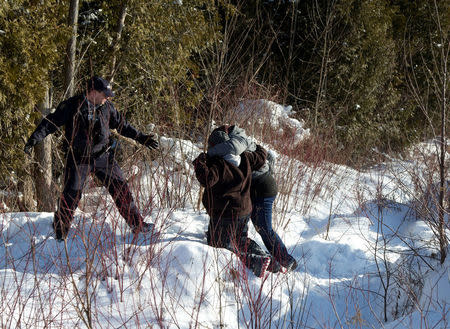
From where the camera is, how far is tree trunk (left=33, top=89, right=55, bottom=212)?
4.80 metres

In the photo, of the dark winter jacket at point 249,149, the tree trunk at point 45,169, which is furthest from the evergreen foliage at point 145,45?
the dark winter jacket at point 249,149

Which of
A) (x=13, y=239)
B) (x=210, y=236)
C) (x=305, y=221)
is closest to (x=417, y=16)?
(x=305, y=221)

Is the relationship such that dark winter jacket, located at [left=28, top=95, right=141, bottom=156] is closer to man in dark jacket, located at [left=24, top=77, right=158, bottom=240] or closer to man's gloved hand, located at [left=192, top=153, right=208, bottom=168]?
man in dark jacket, located at [left=24, top=77, right=158, bottom=240]

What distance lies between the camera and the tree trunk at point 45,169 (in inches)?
189

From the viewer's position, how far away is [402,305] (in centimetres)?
298

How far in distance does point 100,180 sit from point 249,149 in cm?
128

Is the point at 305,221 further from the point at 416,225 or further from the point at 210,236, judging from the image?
the point at 210,236

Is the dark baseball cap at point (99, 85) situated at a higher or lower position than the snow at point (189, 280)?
higher

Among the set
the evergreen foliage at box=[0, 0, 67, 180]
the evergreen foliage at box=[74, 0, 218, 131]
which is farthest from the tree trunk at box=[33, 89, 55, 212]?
the evergreen foliage at box=[74, 0, 218, 131]

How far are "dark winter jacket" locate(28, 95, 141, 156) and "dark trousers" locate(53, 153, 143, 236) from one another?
10cm

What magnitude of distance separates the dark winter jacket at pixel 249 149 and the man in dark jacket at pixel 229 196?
0.17ft

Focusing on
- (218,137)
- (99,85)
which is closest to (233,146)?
(218,137)

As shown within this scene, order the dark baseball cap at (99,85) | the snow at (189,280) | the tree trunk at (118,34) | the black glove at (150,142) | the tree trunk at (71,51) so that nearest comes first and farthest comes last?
the snow at (189,280), the dark baseball cap at (99,85), the black glove at (150,142), the tree trunk at (71,51), the tree trunk at (118,34)

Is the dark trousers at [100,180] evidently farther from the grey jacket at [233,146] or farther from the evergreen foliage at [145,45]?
the evergreen foliage at [145,45]
